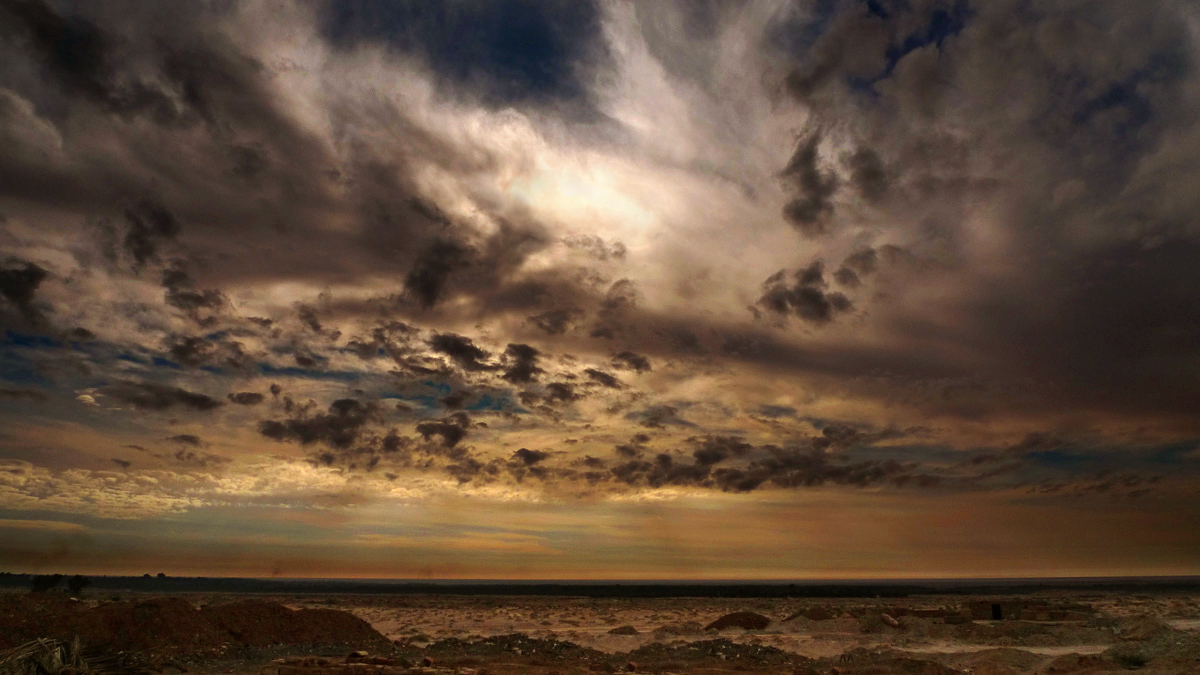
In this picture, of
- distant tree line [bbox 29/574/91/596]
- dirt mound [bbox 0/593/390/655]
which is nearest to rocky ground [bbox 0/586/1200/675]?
dirt mound [bbox 0/593/390/655]

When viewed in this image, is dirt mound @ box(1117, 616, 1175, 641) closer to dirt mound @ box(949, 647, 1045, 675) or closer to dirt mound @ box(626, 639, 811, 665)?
dirt mound @ box(949, 647, 1045, 675)

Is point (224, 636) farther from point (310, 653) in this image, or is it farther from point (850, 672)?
point (850, 672)

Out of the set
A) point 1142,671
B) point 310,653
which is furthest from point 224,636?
point 1142,671

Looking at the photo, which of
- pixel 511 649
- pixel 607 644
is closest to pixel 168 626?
pixel 511 649

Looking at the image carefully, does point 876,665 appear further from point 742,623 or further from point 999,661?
point 742,623

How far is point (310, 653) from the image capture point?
3769cm

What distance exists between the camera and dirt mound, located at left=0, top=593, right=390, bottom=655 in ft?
106

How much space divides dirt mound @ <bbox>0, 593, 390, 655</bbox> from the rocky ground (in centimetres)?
8

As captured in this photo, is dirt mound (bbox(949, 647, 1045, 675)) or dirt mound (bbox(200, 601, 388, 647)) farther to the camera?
dirt mound (bbox(200, 601, 388, 647))

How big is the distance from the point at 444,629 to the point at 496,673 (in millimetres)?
35210

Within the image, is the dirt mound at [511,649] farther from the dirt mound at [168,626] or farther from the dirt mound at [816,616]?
the dirt mound at [816,616]

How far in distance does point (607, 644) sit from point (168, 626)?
25766mm

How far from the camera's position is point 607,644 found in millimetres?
46250

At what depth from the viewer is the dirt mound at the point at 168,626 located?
Answer: 3238 centimetres
